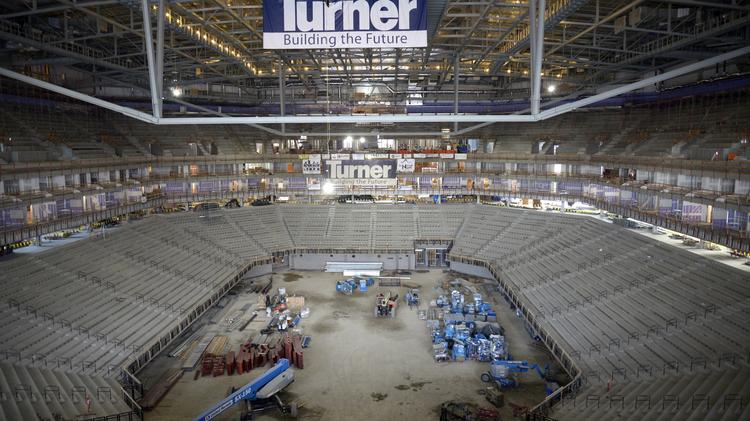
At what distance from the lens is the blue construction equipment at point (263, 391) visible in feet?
58.5

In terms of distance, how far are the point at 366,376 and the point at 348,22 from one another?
15.0 m

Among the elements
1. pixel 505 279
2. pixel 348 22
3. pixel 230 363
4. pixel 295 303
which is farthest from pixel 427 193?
pixel 348 22

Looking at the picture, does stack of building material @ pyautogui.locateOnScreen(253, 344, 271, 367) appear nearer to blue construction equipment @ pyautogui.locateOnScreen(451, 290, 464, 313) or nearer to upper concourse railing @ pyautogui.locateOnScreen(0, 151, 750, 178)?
blue construction equipment @ pyautogui.locateOnScreen(451, 290, 464, 313)

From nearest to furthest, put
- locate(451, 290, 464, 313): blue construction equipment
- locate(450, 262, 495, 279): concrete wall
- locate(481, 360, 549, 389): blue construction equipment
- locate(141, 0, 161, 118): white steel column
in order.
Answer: locate(141, 0, 161, 118): white steel column, locate(481, 360, 549, 389): blue construction equipment, locate(451, 290, 464, 313): blue construction equipment, locate(450, 262, 495, 279): concrete wall

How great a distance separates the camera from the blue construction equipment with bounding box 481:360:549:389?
21.0m

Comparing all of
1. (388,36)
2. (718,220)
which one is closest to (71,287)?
(388,36)

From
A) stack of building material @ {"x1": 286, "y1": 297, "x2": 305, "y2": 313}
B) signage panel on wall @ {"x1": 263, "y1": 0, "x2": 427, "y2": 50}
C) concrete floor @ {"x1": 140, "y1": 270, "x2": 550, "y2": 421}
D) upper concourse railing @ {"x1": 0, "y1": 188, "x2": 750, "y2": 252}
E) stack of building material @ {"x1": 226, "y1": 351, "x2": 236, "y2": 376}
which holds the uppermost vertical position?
signage panel on wall @ {"x1": 263, "y1": 0, "x2": 427, "y2": 50}

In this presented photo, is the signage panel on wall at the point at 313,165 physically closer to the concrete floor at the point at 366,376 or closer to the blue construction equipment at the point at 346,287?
the blue construction equipment at the point at 346,287

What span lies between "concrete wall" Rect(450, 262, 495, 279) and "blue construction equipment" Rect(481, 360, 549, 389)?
15.2 meters

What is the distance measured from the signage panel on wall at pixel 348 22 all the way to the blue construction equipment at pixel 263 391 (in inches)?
515

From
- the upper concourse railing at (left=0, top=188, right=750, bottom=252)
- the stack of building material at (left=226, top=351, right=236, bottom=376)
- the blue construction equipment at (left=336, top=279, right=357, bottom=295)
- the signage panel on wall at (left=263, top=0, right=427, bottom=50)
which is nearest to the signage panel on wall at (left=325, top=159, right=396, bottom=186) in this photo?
the blue construction equipment at (left=336, top=279, right=357, bottom=295)

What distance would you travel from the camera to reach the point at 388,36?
16859 mm

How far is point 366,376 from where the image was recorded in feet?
72.2

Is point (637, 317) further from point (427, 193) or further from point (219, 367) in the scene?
point (427, 193)
